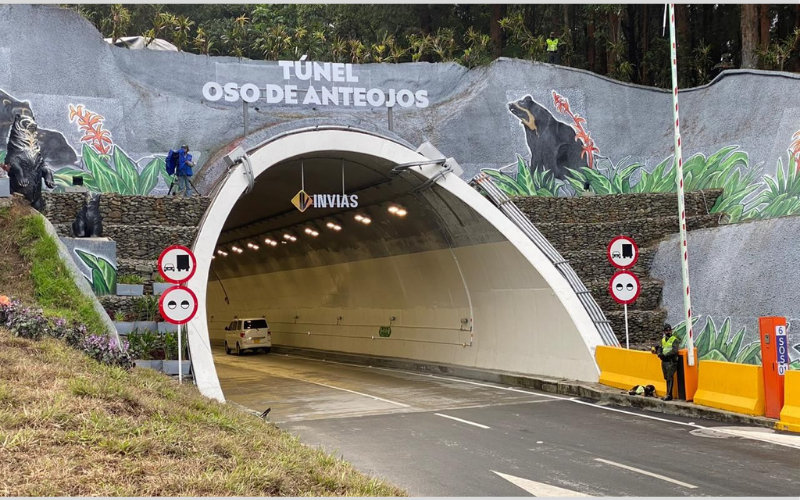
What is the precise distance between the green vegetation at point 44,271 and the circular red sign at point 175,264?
69.5 inches

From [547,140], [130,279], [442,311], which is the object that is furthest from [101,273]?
[547,140]

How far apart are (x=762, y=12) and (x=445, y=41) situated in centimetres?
1379

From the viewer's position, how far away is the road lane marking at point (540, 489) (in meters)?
9.28

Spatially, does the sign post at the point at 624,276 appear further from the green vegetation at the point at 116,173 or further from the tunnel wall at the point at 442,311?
the green vegetation at the point at 116,173

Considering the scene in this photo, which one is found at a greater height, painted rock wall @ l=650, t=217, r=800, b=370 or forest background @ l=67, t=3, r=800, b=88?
forest background @ l=67, t=3, r=800, b=88

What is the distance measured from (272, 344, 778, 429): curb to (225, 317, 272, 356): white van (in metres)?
8.49

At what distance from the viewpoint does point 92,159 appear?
82.5 ft

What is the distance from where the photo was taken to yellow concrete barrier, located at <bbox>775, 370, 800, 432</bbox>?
1296 centimetres

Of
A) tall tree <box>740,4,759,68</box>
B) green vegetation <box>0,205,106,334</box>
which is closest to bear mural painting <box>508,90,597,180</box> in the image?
tall tree <box>740,4,759,68</box>

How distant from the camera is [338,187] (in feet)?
88.8

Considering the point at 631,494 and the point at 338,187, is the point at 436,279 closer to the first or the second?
the point at 338,187

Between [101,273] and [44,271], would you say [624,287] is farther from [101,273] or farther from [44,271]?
[44,271]

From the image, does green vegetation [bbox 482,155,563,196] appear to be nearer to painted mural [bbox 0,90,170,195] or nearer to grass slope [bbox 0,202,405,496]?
painted mural [bbox 0,90,170,195]

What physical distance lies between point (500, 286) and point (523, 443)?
418 inches
